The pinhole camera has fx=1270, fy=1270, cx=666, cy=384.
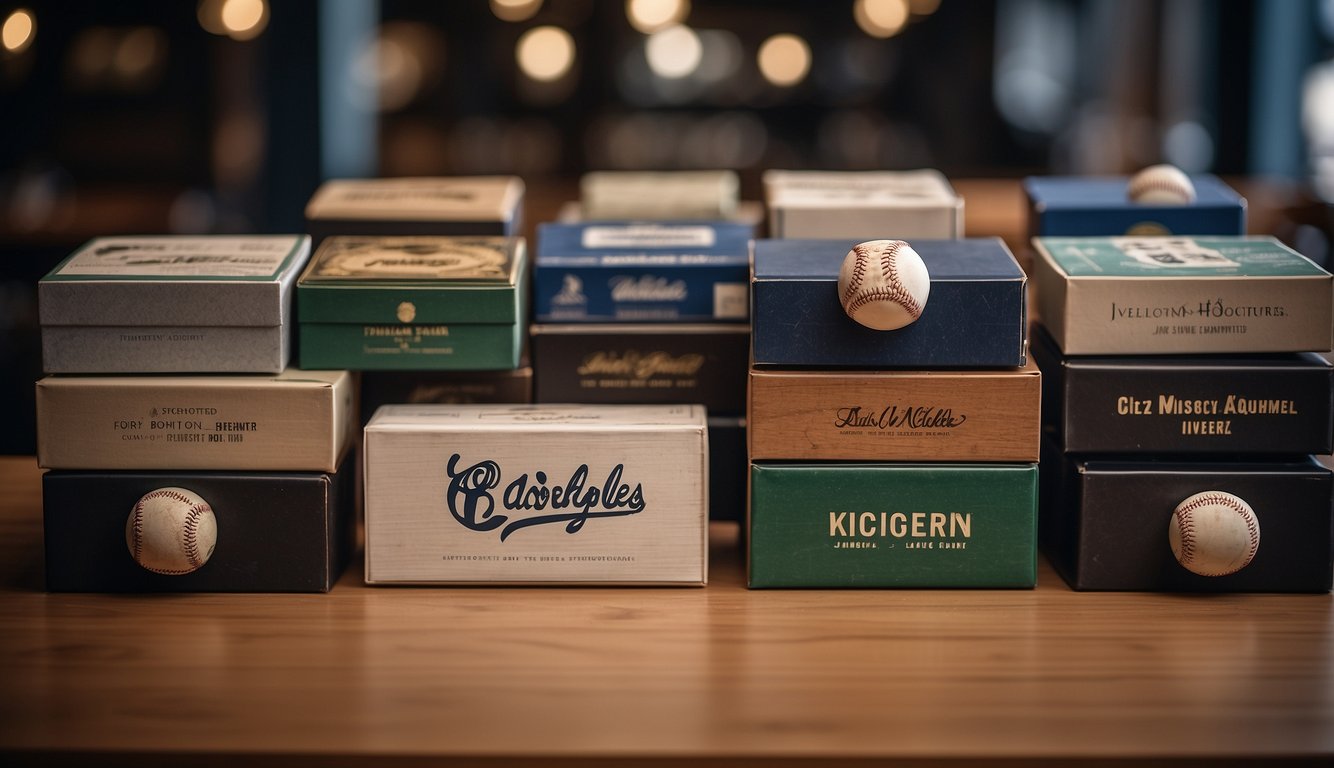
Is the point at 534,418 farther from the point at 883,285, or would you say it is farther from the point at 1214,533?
the point at 1214,533

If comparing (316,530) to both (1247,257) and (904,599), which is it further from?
(1247,257)

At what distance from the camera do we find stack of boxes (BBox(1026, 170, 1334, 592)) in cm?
154

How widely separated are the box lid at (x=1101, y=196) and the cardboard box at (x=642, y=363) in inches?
21.5

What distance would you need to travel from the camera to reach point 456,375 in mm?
1706

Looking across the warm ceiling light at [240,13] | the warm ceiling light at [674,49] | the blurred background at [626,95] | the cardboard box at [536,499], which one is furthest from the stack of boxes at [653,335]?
the warm ceiling light at [674,49]

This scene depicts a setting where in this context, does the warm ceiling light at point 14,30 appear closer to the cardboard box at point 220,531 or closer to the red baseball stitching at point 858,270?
the cardboard box at point 220,531

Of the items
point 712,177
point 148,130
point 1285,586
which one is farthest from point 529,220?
point 1285,586

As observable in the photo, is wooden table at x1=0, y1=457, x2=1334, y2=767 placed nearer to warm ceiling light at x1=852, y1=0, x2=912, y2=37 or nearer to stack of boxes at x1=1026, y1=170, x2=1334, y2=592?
stack of boxes at x1=1026, y1=170, x2=1334, y2=592

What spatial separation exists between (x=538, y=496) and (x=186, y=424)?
44 centimetres

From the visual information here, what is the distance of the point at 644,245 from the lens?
173 centimetres

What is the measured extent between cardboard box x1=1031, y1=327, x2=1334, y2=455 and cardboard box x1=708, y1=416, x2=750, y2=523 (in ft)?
1.35

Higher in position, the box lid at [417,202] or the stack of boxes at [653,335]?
the box lid at [417,202]

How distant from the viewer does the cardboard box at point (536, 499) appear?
1558mm

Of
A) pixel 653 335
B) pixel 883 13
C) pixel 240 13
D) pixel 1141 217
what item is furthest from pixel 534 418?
pixel 883 13
